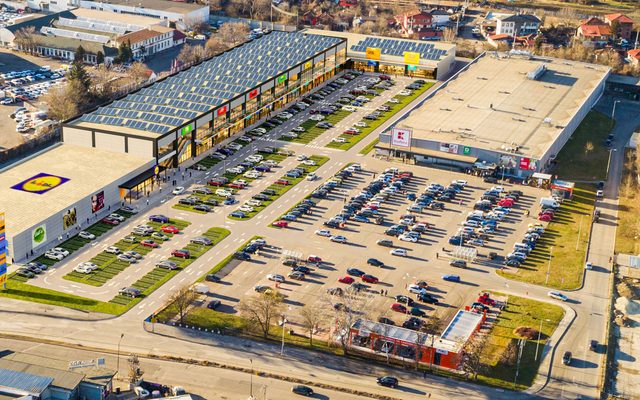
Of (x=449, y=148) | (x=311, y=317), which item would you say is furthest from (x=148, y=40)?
(x=311, y=317)

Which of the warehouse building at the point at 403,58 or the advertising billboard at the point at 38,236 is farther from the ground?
the warehouse building at the point at 403,58

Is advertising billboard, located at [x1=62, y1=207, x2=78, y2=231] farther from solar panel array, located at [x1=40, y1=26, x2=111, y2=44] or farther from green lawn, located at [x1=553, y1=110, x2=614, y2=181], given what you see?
solar panel array, located at [x1=40, y1=26, x2=111, y2=44]

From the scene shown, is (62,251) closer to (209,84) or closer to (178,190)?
(178,190)

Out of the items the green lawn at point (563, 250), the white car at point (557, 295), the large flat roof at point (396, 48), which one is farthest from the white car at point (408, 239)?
the large flat roof at point (396, 48)

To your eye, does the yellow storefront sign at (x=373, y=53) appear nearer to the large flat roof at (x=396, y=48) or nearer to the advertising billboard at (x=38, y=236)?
the large flat roof at (x=396, y=48)

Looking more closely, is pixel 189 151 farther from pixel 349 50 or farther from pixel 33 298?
pixel 349 50

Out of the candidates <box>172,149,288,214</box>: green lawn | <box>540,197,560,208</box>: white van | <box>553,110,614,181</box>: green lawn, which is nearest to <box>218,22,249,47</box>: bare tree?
<box>172,149,288,214</box>: green lawn
